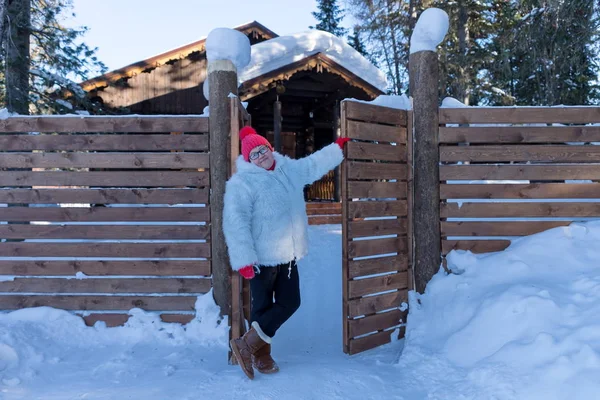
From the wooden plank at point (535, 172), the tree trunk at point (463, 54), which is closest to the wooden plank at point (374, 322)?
the wooden plank at point (535, 172)

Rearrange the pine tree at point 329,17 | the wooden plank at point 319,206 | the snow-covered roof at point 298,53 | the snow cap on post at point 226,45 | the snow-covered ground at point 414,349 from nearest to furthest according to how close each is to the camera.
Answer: the snow-covered ground at point 414,349 < the snow cap on post at point 226,45 < the wooden plank at point 319,206 < the snow-covered roof at point 298,53 < the pine tree at point 329,17

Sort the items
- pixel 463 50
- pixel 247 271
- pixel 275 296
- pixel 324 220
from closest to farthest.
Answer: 1. pixel 247 271
2. pixel 275 296
3. pixel 324 220
4. pixel 463 50

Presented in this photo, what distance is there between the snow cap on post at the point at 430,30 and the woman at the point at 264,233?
2.14m

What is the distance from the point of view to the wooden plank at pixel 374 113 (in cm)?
391

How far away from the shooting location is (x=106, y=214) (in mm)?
4477

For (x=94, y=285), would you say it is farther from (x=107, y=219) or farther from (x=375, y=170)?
(x=375, y=170)

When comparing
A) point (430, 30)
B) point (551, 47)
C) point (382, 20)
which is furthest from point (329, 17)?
point (430, 30)

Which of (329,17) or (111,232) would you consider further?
(329,17)

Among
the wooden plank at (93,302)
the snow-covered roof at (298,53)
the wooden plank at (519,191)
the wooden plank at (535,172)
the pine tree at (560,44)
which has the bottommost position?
the wooden plank at (93,302)

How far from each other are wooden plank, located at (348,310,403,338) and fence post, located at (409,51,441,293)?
41 centimetres

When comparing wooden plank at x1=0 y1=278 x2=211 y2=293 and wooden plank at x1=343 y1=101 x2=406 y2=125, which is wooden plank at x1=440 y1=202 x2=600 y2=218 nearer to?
wooden plank at x1=343 y1=101 x2=406 y2=125

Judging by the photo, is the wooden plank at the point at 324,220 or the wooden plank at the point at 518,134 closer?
the wooden plank at the point at 518,134

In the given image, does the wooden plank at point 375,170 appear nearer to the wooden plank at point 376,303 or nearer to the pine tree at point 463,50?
the wooden plank at point 376,303

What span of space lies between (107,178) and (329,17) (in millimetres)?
31413
